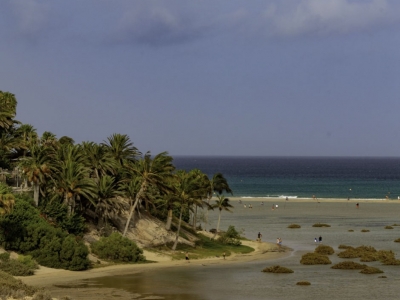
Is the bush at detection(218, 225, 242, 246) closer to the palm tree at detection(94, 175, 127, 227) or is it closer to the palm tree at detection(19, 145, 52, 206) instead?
the palm tree at detection(94, 175, 127, 227)

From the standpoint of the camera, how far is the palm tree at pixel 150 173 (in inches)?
2670

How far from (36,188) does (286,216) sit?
221 ft

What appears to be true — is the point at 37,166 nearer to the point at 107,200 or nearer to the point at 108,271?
the point at 107,200

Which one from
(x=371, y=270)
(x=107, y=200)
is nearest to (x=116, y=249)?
(x=107, y=200)

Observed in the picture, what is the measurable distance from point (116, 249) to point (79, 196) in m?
6.92

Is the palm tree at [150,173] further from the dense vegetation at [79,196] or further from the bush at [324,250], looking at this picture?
the bush at [324,250]

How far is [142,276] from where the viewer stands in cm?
5512

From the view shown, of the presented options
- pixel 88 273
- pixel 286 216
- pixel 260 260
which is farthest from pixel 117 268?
pixel 286 216

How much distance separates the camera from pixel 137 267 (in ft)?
197

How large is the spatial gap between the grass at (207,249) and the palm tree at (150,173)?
671cm

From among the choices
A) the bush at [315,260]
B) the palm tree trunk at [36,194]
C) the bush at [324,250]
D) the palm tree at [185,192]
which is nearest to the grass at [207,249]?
the palm tree at [185,192]

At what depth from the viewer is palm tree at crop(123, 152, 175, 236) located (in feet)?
222

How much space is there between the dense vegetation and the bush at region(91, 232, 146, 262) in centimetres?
10

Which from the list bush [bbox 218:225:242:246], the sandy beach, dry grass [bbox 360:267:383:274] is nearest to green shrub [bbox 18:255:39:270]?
the sandy beach
